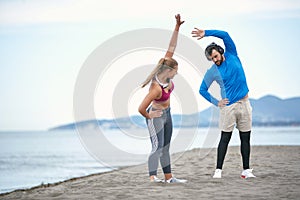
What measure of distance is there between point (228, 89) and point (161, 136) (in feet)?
3.89

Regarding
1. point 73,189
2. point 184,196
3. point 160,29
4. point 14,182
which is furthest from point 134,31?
point 14,182

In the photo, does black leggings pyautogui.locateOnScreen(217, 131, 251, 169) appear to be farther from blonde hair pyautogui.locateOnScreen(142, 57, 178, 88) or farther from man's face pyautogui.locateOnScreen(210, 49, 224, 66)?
blonde hair pyautogui.locateOnScreen(142, 57, 178, 88)

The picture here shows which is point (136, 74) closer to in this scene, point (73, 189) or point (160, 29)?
point (160, 29)

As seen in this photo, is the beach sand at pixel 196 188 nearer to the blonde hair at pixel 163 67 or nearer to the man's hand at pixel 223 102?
the man's hand at pixel 223 102

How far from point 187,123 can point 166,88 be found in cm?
140

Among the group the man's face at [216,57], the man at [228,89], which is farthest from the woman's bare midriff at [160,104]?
the man's face at [216,57]

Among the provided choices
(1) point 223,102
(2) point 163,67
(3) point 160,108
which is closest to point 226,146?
(1) point 223,102

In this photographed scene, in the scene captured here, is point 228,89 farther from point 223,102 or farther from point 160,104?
point 160,104

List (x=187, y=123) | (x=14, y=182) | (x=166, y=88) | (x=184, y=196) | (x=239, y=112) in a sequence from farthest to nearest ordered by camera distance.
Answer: (x=14, y=182), (x=187, y=123), (x=239, y=112), (x=166, y=88), (x=184, y=196)

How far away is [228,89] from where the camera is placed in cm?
766

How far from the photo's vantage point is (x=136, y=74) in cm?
874

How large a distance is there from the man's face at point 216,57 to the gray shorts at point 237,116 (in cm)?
63

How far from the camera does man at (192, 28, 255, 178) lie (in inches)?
298

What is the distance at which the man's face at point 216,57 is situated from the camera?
7.54 m
